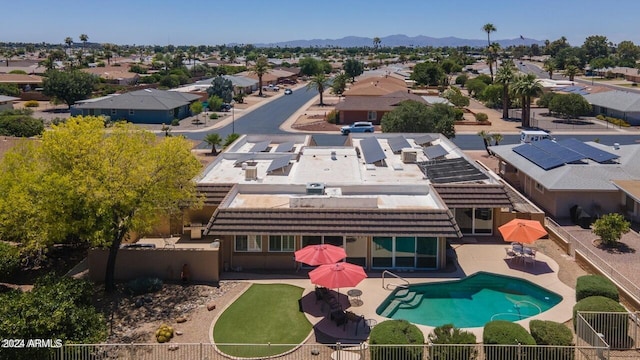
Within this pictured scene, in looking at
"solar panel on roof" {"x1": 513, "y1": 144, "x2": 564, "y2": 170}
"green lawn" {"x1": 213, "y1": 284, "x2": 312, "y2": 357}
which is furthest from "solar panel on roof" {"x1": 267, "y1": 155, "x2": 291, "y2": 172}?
"solar panel on roof" {"x1": 513, "y1": 144, "x2": 564, "y2": 170}

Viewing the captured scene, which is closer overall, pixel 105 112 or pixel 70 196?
pixel 70 196

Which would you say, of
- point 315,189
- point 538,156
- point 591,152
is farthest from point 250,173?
point 591,152

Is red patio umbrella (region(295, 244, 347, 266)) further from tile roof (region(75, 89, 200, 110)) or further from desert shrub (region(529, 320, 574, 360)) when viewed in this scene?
tile roof (region(75, 89, 200, 110))

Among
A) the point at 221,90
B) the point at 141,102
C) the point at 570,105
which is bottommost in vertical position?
the point at 570,105

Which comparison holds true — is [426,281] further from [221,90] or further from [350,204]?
[221,90]

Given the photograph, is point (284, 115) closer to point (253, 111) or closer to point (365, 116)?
point (253, 111)

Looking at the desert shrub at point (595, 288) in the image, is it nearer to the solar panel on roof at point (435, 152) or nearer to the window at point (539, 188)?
the window at point (539, 188)

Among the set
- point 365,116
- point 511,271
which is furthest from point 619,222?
point 365,116
